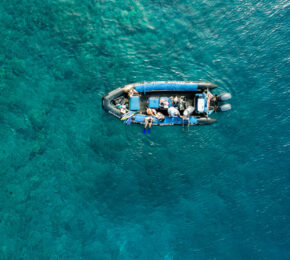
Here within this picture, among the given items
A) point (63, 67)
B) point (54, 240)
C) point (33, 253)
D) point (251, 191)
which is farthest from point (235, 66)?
point (33, 253)

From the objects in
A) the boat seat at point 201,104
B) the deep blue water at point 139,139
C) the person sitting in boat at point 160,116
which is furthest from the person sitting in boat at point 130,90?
the boat seat at point 201,104

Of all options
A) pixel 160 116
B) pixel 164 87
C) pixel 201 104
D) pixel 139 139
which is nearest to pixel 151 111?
pixel 160 116

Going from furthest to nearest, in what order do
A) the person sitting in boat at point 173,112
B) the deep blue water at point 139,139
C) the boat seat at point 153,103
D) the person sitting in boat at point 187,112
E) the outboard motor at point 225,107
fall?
the outboard motor at point 225,107
the deep blue water at point 139,139
the boat seat at point 153,103
the person sitting in boat at point 187,112
the person sitting in boat at point 173,112

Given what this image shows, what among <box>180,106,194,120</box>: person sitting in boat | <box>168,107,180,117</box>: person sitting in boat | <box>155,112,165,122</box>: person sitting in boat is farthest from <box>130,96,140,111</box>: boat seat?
<box>180,106,194,120</box>: person sitting in boat

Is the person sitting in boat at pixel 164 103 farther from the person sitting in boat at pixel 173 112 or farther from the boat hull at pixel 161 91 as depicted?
the boat hull at pixel 161 91

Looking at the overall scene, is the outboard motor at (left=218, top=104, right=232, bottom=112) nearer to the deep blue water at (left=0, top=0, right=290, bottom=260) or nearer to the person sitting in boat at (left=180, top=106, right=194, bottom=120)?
the deep blue water at (left=0, top=0, right=290, bottom=260)
